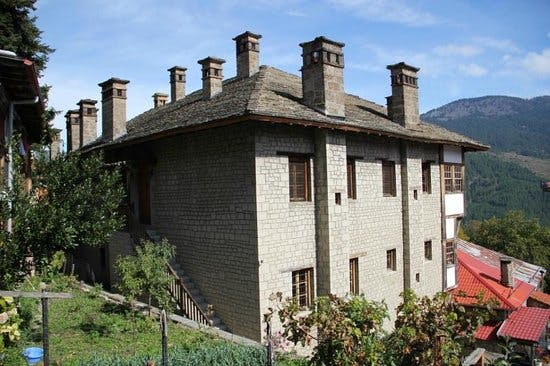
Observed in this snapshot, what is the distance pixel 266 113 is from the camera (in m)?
11.9

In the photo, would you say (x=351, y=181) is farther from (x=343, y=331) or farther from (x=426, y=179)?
(x=343, y=331)

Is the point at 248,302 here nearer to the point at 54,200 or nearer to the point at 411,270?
the point at 54,200

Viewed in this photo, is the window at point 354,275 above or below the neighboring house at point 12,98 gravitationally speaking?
below

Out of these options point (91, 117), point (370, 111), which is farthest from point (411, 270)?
point (91, 117)

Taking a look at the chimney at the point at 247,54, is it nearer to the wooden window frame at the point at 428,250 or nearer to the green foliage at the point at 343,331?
the wooden window frame at the point at 428,250

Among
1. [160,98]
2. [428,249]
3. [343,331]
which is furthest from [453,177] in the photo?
[343,331]

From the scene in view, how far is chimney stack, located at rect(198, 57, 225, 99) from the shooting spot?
1658 centimetres

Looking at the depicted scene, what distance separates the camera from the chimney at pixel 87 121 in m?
22.5

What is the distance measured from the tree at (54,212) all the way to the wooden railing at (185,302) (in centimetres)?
443

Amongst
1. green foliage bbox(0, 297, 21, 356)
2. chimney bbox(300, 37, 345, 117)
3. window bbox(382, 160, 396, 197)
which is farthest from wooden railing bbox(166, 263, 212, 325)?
window bbox(382, 160, 396, 197)

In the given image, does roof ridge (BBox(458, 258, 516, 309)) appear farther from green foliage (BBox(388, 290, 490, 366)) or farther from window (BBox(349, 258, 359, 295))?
green foliage (BBox(388, 290, 490, 366))

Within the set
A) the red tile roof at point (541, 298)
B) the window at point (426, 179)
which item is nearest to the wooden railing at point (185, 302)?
the window at point (426, 179)

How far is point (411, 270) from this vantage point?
18.0 m

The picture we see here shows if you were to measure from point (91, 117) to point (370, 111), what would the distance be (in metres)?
13.1
